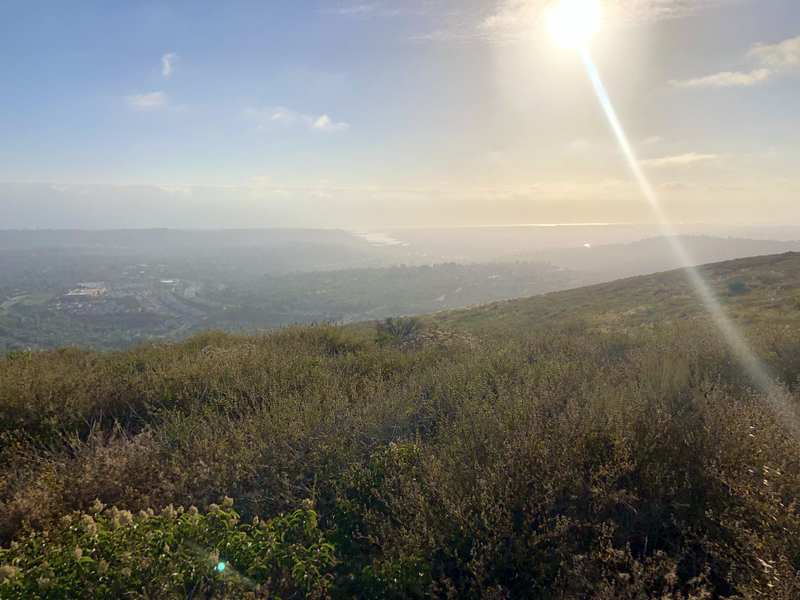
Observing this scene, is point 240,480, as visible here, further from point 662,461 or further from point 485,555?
point 662,461

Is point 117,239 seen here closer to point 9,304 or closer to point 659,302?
point 9,304

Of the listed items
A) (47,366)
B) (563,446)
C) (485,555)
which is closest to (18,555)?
(485,555)

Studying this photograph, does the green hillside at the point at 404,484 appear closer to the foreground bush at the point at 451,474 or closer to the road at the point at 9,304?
the foreground bush at the point at 451,474

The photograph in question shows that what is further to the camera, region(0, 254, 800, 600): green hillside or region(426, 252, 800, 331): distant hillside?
region(426, 252, 800, 331): distant hillside

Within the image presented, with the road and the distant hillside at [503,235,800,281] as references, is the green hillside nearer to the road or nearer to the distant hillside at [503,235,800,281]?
the road

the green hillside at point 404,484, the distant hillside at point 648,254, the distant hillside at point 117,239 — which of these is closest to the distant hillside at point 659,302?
the green hillside at point 404,484

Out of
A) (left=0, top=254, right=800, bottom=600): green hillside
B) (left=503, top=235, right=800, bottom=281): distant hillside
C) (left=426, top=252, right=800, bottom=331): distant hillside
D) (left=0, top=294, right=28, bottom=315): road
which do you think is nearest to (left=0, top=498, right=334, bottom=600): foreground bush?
(left=0, top=254, right=800, bottom=600): green hillside
